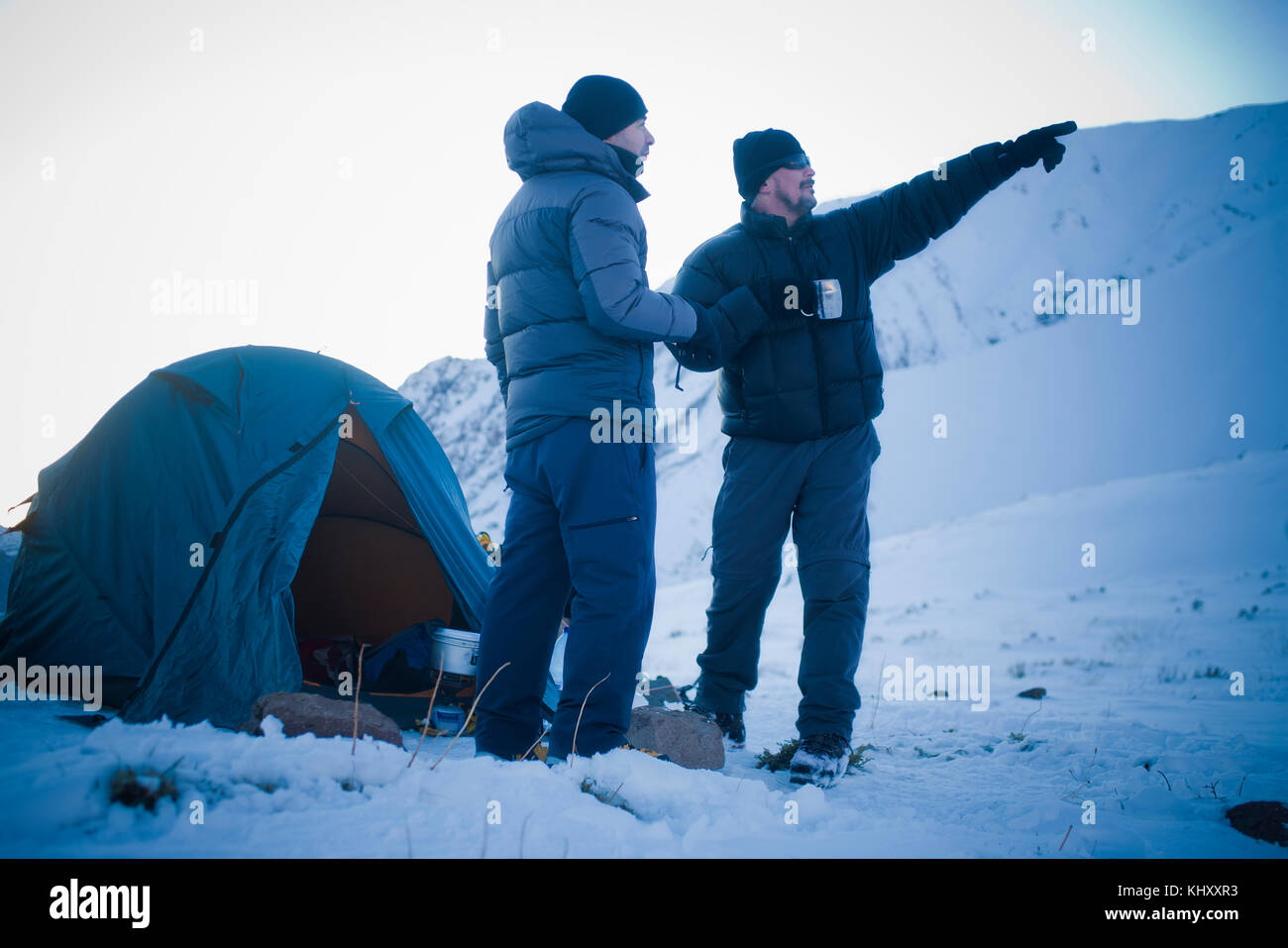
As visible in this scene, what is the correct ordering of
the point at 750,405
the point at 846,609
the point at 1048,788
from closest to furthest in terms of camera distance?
the point at 1048,788 → the point at 846,609 → the point at 750,405

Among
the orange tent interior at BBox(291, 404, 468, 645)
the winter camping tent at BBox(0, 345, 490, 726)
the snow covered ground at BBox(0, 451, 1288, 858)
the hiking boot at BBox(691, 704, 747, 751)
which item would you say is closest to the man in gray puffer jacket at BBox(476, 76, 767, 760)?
the snow covered ground at BBox(0, 451, 1288, 858)

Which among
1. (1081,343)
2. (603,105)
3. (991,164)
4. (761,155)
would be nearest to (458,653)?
(603,105)

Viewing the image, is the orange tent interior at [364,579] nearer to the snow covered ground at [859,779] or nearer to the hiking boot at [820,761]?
the snow covered ground at [859,779]

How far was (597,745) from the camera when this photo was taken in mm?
2377

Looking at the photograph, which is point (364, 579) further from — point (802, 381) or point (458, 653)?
point (802, 381)

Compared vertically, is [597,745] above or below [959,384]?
below

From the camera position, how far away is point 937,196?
129 inches

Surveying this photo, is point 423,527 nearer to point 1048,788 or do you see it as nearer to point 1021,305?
point 1048,788

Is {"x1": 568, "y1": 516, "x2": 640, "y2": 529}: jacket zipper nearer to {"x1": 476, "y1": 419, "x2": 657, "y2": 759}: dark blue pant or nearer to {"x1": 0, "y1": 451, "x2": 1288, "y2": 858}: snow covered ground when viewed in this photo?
{"x1": 476, "y1": 419, "x2": 657, "y2": 759}: dark blue pant

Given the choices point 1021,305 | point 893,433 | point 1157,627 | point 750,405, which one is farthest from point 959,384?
point 750,405

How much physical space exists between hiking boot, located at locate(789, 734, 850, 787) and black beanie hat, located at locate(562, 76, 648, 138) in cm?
221
